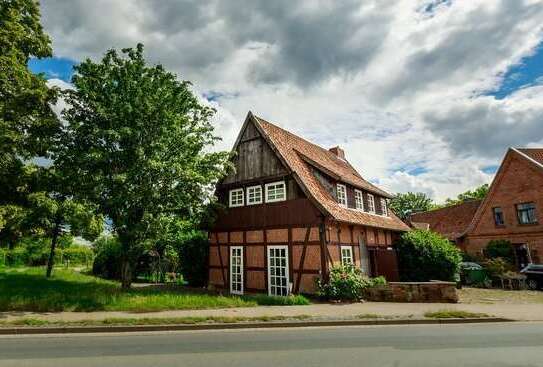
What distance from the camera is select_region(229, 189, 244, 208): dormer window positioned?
19.1 m

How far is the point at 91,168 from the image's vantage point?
48.0 feet

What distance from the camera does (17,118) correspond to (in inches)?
595

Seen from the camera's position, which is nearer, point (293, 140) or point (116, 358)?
point (116, 358)

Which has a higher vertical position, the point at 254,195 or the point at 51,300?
the point at 254,195

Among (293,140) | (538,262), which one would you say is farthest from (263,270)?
(538,262)

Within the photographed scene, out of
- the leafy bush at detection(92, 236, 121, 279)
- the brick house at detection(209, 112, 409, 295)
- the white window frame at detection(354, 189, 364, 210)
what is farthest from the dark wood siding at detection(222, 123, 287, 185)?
Result: the leafy bush at detection(92, 236, 121, 279)

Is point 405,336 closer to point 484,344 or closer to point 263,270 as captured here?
point 484,344

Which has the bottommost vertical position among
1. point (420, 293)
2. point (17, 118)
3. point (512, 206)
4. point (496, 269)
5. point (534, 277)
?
point (420, 293)

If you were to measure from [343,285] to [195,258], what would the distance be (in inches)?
394

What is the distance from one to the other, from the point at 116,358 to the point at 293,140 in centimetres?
1695


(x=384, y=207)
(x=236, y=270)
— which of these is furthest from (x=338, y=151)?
Answer: (x=236, y=270)

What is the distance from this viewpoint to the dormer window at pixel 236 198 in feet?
62.5

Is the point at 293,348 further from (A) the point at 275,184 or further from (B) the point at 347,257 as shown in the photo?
(A) the point at 275,184

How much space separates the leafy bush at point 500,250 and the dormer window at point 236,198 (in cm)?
2126
